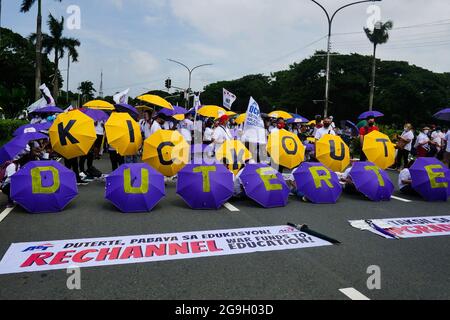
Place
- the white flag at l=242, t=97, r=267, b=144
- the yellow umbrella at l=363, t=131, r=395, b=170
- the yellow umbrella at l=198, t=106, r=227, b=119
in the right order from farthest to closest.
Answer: the yellow umbrella at l=198, t=106, r=227, b=119
the yellow umbrella at l=363, t=131, r=395, b=170
the white flag at l=242, t=97, r=267, b=144

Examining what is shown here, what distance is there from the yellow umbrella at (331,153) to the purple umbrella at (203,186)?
3315mm

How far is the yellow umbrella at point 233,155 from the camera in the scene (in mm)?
8703

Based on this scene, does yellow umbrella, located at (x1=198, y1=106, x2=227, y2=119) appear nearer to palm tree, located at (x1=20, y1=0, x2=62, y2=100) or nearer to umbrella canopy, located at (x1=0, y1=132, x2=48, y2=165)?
umbrella canopy, located at (x1=0, y1=132, x2=48, y2=165)

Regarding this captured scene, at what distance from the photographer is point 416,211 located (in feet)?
25.1

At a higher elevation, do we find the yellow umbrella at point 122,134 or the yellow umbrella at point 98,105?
the yellow umbrella at point 98,105

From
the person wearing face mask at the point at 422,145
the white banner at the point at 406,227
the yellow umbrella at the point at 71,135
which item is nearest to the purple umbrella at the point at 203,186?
the white banner at the point at 406,227

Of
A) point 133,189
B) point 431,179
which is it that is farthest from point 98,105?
point 431,179

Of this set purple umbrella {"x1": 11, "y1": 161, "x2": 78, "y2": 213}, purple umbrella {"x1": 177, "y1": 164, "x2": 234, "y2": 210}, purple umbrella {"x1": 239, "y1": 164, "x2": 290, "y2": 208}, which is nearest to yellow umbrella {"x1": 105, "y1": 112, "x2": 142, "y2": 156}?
purple umbrella {"x1": 11, "y1": 161, "x2": 78, "y2": 213}

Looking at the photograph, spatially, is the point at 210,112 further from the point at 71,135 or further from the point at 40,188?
the point at 40,188

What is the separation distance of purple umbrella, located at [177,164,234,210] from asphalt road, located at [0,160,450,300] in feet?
0.79

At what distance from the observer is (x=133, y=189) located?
695 centimetres

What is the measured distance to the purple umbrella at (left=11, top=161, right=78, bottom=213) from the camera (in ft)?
21.7

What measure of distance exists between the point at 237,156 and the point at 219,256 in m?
4.21

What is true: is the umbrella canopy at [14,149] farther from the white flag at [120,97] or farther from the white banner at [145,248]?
the white flag at [120,97]
